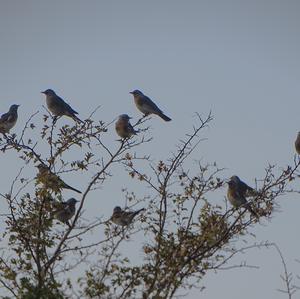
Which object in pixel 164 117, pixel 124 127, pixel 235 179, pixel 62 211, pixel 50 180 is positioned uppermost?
pixel 164 117

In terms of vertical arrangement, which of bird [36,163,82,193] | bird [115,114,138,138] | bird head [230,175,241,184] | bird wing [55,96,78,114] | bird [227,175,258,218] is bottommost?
bird [36,163,82,193]

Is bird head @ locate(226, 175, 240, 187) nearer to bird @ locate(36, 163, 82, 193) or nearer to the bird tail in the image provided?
the bird tail

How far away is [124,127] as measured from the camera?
1323 centimetres

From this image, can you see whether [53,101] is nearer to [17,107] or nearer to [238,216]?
[17,107]

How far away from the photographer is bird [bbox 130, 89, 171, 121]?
15453mm

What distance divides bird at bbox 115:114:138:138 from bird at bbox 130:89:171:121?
1054mm

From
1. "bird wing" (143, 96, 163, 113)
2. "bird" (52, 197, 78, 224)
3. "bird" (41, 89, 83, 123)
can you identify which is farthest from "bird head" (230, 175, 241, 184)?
"bird" (52, 197, 78, 224)

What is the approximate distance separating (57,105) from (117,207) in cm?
244

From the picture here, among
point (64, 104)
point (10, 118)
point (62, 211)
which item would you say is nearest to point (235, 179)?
point (64, 104)

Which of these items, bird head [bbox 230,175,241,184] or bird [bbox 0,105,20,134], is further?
bird [bbox 0,105,20,134]

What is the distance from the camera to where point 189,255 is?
29.8 ft

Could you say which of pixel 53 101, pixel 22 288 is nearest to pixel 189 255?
pixel 22 288

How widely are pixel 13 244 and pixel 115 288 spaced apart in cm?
128

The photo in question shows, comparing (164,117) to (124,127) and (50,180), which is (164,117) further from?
(50,180)
